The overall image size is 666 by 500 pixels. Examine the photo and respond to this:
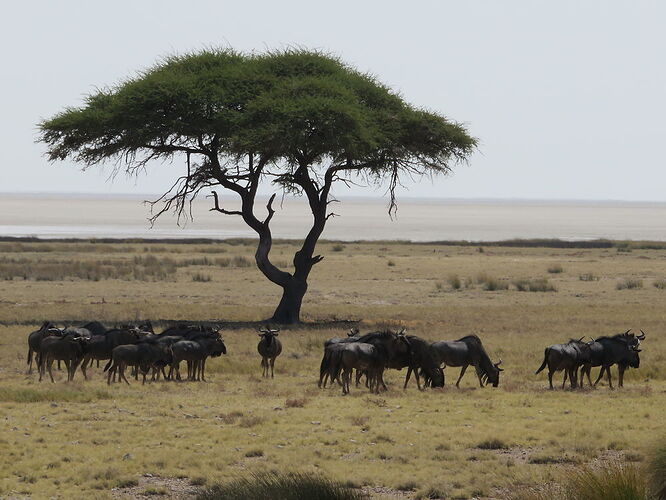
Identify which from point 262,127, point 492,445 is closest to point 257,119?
point 262,127

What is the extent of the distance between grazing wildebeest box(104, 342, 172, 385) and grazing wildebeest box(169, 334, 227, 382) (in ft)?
0.67

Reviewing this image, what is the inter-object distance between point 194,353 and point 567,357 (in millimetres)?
7370

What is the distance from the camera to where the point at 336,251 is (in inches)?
3076

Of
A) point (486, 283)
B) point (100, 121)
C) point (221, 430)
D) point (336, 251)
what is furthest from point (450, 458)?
point (336, 251)

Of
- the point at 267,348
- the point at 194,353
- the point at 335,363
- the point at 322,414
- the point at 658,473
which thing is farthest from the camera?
the point at 267,348

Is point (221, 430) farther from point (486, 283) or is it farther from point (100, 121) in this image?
point (486, 283)

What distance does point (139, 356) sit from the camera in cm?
2152

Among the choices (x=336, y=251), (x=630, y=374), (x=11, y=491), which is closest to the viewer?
(x=11, y=491)

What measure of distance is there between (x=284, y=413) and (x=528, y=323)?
16.9 metres

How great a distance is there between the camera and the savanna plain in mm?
13891

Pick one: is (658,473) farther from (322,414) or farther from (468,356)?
(468,356)

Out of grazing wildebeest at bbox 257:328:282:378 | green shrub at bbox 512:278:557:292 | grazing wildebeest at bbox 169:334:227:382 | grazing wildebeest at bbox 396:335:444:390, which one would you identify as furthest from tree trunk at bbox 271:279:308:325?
green shrub at bbox 512:278:557:292

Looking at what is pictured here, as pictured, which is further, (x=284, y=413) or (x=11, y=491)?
(x=284, y=413)

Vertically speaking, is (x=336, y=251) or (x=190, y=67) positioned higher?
(x=190, y=67)
